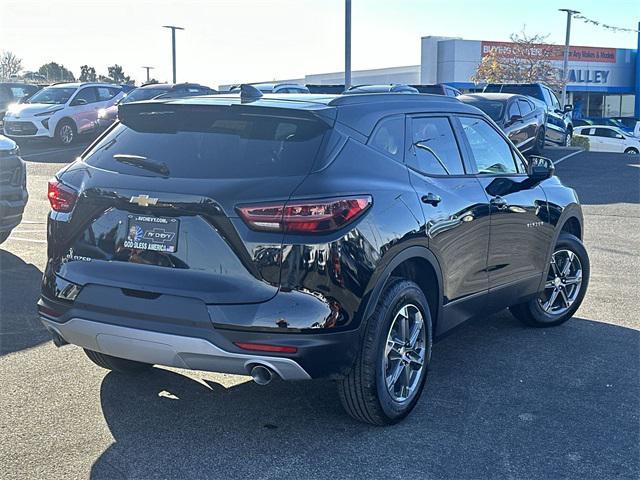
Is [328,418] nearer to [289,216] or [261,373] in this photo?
[261,373]

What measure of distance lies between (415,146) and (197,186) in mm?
1520

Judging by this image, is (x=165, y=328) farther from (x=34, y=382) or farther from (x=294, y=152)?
(x=34, y=382)

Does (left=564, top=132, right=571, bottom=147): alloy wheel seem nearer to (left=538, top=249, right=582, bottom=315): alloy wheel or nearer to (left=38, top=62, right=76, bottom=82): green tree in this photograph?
(left=538, top=249, right=582, bottom=315): alloy wheel

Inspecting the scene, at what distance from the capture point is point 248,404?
15.4 ft

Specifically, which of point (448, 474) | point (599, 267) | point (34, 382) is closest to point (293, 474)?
point (448, 474)

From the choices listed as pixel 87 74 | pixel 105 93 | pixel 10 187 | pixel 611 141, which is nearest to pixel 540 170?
pixel 10 187

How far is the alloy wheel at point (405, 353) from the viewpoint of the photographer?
441cm

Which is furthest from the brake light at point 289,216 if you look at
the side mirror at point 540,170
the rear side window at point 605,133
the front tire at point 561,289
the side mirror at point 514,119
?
the rear side window at point 605,133

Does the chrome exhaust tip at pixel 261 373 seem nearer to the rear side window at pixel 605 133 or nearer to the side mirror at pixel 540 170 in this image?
the side mirror at pixel 540 170

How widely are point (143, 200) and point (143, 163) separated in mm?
283

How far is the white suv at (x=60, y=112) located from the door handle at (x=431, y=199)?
18.8m

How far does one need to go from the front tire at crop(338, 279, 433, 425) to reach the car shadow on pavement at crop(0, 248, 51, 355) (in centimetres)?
262

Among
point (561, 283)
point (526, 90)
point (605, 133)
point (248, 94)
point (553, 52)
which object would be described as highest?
point (553, 52)

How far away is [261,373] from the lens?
3893 millimetres
